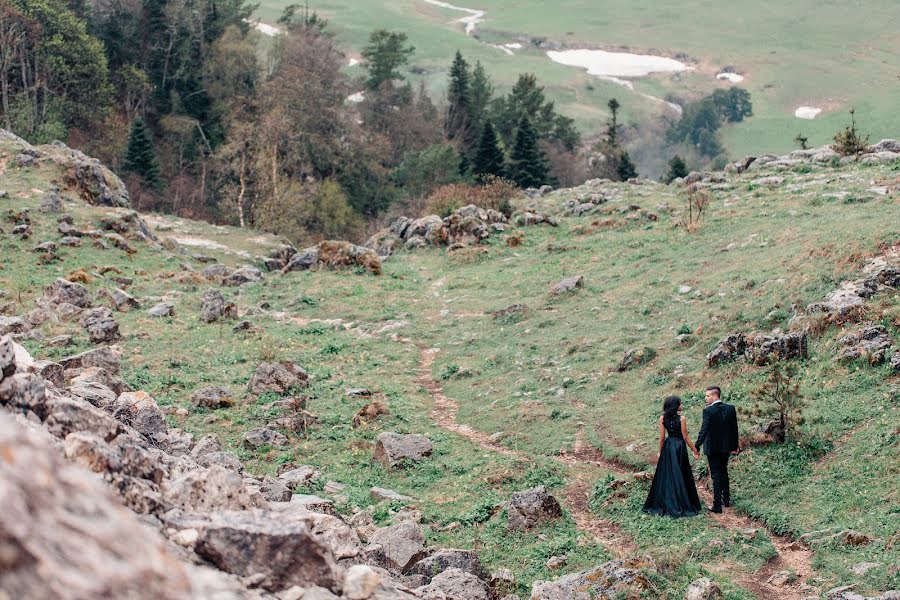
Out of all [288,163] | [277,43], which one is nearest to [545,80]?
[277,43]

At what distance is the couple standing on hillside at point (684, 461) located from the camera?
11805mm

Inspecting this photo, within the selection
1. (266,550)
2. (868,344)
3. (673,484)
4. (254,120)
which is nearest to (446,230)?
(868,344)

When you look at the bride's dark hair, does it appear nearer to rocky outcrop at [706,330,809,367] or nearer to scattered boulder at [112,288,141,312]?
rocky outcrop at [706,330,809,367]

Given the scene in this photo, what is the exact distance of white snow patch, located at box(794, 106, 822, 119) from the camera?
104 m

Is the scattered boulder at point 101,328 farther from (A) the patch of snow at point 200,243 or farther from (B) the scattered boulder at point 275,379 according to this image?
(A) the patch of snow at point 200,243

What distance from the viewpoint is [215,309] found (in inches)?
969

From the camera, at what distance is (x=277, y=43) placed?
74.4 meters

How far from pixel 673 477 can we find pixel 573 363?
7.51m

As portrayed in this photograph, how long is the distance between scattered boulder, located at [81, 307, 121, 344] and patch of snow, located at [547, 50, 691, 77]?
135 meters

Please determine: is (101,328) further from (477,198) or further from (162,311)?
(477,198)

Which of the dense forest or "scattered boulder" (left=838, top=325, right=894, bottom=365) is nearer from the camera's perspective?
"scattered boulder" (left=838, top=325, right=894, bottom=365)

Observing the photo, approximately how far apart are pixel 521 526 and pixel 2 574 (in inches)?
360

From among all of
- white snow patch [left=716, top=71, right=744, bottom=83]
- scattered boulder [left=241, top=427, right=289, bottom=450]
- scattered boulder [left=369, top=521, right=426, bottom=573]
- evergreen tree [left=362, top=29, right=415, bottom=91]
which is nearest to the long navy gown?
scattered boulder [left=369, top=521, right=426, bottom=573]

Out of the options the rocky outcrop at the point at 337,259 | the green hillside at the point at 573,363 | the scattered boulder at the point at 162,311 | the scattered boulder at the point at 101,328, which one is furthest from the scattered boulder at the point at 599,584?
the rocky outcrop at the point at 337,259
